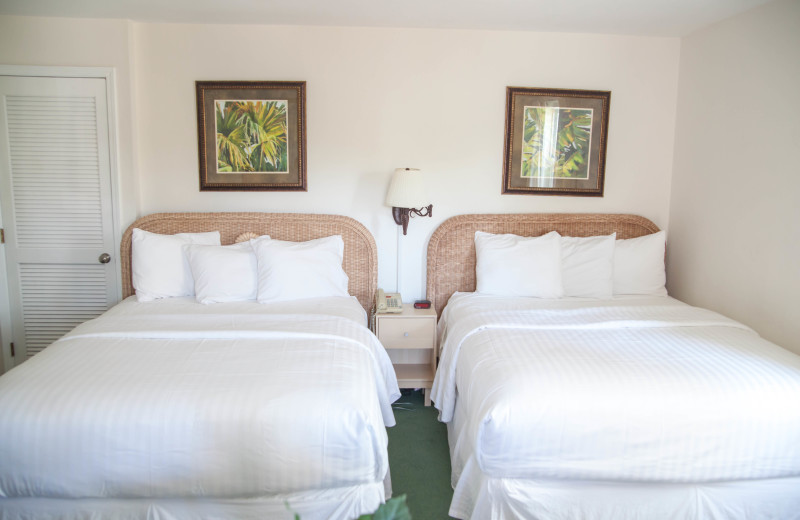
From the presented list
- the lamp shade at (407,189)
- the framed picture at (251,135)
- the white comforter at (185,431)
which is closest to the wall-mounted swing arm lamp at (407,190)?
the lamp shade at (407,189)

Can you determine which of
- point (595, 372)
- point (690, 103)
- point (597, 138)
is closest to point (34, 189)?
point (595, 372)

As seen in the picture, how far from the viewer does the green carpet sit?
7.27 ft

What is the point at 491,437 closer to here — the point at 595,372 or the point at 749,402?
the point at 595,372

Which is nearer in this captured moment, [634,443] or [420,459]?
[634,443]

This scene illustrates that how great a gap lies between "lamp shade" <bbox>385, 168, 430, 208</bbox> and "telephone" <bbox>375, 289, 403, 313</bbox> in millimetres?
557

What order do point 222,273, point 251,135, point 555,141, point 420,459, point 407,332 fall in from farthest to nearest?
point 555,141 → point 251,135 → point 407,332 → point 222,273 → point 420,459

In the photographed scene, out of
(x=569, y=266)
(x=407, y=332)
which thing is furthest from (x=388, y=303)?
(x=569, y=266)

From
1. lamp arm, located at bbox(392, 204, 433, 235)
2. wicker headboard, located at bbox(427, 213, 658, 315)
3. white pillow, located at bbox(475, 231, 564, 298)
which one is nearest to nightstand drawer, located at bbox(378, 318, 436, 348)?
wicker headboard, located at bbox(427, 213, 658, 315)

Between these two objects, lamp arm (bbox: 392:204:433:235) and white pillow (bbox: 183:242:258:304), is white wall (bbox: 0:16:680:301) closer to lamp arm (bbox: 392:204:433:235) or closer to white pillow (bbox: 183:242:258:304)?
lamp arm (bbox: 392:204:433:235)

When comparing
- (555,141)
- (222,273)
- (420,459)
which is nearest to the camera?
(420,459)

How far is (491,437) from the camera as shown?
6.07ft

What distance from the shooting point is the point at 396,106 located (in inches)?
127

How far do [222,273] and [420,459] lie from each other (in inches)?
58.6

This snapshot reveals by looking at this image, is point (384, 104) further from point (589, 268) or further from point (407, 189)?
point (589, 268)
